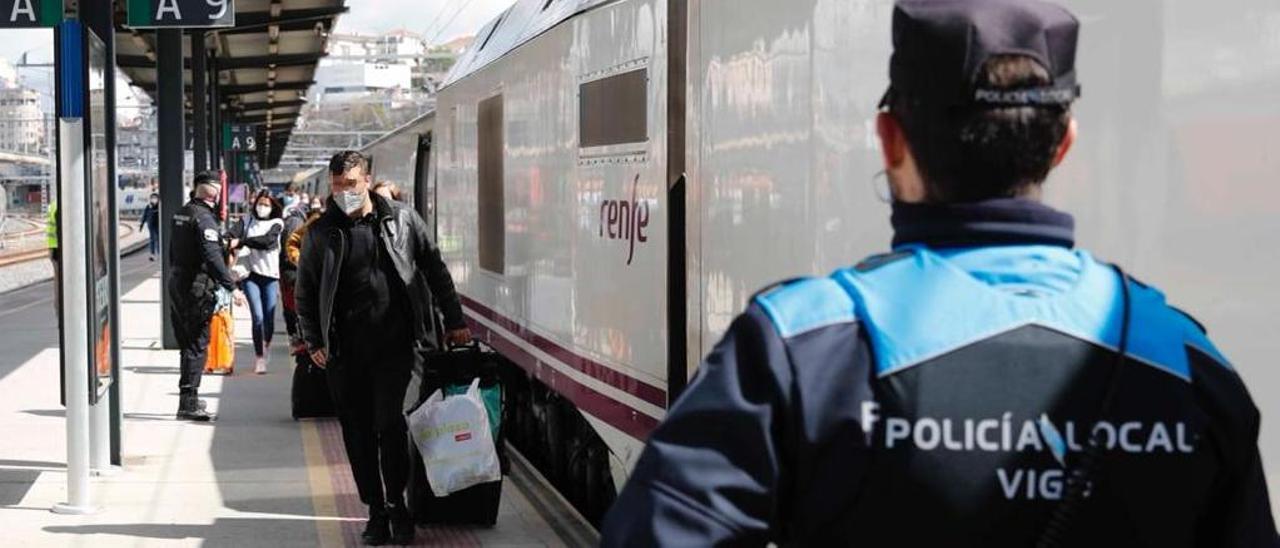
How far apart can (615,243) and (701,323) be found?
3.93 feet

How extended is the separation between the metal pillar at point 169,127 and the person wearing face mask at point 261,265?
2700mm

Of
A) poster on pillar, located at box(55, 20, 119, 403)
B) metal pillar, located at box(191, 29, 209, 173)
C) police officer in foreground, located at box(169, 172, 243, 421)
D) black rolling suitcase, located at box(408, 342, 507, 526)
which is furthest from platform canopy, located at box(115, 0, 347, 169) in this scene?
black rolling suitcase, located at box(408, 342, 507, 526)

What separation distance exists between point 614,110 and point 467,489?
1.99 meters

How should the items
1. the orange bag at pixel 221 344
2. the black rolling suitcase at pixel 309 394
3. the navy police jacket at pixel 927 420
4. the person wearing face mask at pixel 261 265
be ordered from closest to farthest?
the navy police jacket at pixel 927 420, the black rolling suitcase at pixel 309 394, the orange bag at pixel 221 344, the person wearing face mask at pixel 261 265

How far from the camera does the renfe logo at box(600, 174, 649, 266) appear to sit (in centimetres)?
666

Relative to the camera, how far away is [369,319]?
751 cm

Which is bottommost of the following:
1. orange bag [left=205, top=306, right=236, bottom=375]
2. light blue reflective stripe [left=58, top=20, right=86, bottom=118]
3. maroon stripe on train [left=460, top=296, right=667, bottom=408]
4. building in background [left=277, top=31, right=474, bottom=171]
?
orange bag [left=205, top=306, right=236, bottom=375]

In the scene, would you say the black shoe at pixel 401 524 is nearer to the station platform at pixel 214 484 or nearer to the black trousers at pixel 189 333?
the station platform at pixel 214 484

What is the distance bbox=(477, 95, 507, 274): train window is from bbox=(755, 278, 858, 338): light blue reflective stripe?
826 centimetres

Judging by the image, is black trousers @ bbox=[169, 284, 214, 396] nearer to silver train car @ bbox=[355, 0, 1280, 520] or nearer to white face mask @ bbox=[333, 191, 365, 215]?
silver train car @ bbox=[355, 0, 1280, 520]

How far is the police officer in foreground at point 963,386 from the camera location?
1.90 m

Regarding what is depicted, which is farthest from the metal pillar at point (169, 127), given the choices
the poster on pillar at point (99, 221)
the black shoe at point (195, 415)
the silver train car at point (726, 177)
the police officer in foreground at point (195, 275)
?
the poster on pillar at point (99, 221)

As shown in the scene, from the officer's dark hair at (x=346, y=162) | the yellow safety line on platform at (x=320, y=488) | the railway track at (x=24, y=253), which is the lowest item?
the railway track at (x=24, y=253)

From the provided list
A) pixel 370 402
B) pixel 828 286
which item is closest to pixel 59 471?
pixel 370 402
